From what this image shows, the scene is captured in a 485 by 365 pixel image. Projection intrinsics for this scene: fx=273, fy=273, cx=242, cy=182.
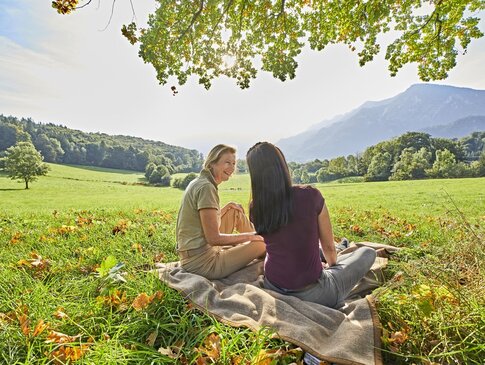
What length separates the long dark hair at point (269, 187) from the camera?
2502 mm

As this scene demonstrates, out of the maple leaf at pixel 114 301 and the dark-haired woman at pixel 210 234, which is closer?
the maple leaf at pixel 114 301

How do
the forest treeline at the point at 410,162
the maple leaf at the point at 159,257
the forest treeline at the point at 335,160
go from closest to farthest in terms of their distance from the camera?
the maple leaf at the point at 159,257
the forest treeline at the point at 410,162
the forest treeline at the point at 335,160

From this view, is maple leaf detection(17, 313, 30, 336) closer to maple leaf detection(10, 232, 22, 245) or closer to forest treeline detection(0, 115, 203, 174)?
maple leaf detection(10, 232, 22, 245)

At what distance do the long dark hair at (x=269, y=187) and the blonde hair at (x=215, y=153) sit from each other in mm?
828

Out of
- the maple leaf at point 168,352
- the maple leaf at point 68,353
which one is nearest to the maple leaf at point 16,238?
the maple leaf at point 68,353

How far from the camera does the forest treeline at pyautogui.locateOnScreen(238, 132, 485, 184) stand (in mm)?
50184

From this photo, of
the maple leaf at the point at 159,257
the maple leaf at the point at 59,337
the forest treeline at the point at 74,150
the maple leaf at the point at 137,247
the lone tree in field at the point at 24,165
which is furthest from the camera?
the forest treeline at the point at 74,150

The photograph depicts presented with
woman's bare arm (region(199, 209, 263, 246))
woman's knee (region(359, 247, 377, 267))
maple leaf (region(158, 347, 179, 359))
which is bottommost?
maple leaf (region(158, 347, 179, 359))

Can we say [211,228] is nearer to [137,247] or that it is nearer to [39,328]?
[39,328]

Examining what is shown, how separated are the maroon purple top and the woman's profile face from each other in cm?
114

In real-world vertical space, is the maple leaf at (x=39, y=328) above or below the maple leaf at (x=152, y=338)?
above

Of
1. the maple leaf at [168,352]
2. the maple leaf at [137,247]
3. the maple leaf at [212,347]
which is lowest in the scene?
the maple leaf at [137,247]

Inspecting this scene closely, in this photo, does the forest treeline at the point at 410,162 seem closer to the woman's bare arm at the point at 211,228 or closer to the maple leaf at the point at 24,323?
the woman's bare arm at the point at 211,228

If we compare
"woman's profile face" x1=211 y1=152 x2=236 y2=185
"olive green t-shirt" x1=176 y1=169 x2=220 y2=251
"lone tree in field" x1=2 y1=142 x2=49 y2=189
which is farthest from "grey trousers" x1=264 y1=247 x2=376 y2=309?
"lone tree in field" x1=2 y1=142 x2=49 y2=189
